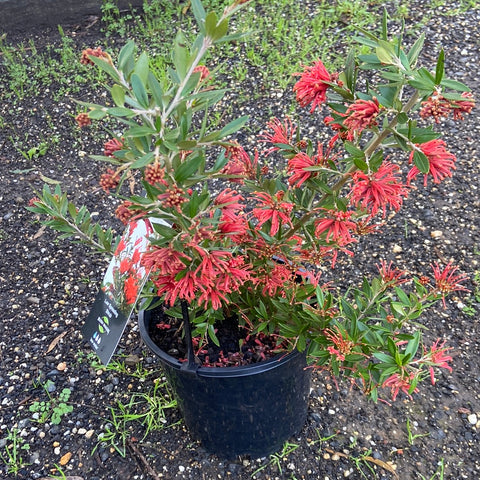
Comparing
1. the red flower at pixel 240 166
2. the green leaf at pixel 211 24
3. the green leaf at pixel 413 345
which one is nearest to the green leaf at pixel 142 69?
the green leaf at pixel 211 24

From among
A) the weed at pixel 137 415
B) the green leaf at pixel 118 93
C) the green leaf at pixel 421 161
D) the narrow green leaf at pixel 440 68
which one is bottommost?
the weed at pixel 137 415

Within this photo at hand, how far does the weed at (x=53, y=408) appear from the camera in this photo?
1.64 meters

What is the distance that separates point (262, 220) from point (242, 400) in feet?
1.81

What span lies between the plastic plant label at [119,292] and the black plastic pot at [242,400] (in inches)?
3.5

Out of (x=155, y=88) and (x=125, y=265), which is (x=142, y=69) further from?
(x=125, y=265)

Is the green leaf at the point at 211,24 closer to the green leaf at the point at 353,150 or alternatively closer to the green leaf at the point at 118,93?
the green leaf at the point at 118,93

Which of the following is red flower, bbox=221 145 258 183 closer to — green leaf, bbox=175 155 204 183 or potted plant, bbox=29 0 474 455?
potted plant, bbox=29 0 474 455

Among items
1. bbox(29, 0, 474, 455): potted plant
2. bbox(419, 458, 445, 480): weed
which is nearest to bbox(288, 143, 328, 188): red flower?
bbox(29, 0, 474, 455): potted plant

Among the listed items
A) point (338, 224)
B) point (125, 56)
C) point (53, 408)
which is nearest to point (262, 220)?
point (338, 224)

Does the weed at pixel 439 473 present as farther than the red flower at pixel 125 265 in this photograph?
Yes

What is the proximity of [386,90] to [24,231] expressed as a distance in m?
1.82

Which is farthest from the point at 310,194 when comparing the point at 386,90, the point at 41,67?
the point at 41,67

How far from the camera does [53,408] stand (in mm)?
1664

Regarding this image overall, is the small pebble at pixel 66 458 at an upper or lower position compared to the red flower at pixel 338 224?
lower
